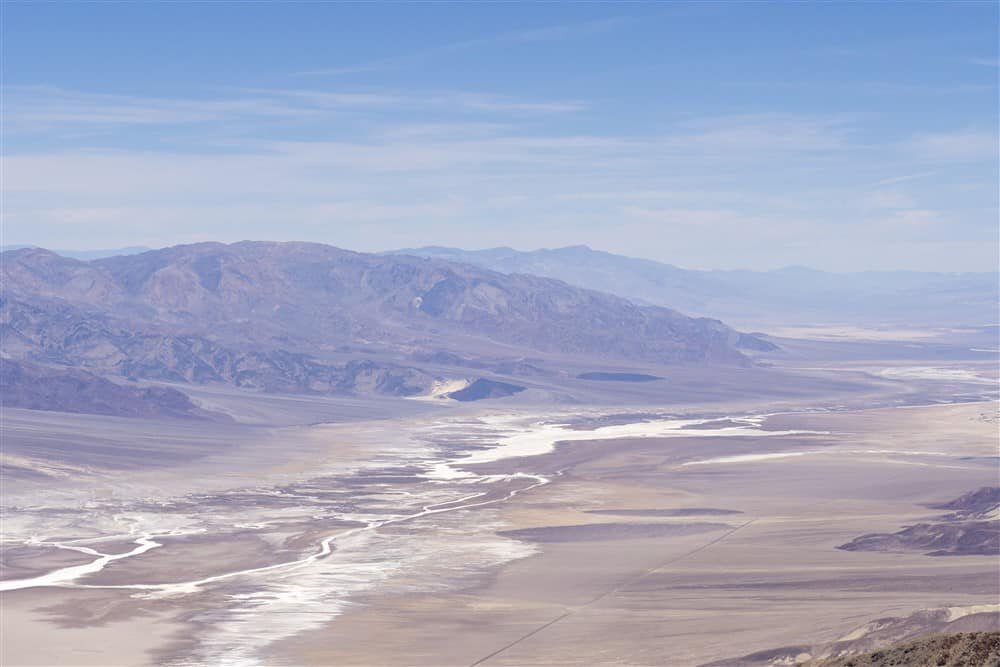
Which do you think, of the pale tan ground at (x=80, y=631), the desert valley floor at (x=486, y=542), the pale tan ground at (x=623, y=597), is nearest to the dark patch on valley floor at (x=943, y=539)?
the desert valley floor at (x=486, y=542)

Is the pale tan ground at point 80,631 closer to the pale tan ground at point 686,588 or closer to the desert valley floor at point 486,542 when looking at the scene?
the desert valley floor at point 486,542

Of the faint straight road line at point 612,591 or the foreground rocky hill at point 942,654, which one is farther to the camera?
the faint straight road line at point 612,591

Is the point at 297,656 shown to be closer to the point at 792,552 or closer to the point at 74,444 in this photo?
the point at 792,552

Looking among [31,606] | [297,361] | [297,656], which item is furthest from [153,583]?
[297,361]

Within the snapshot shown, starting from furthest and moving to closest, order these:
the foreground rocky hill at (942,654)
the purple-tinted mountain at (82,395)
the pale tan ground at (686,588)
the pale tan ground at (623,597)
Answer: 1. the purple-tinted mountain at (82,395)
2. the pale tan ground at (623,597)
3. the pale tan ground at (686,588)
4. the foreground rocky hill at (942,654)

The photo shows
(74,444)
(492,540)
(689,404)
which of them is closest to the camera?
(492,540)

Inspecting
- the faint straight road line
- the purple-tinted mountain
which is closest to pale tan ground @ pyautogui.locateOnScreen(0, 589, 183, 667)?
the faint straight road line

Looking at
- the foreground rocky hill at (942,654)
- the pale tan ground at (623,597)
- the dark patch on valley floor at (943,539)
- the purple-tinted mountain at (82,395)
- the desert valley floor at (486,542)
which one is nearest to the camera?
the foreground rocky hill at (942,654)

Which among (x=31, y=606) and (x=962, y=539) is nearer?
(x=31, y=606)
